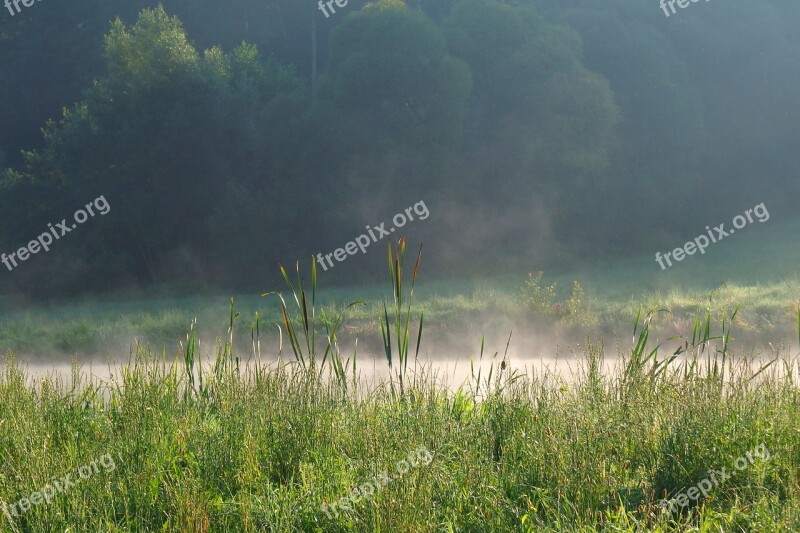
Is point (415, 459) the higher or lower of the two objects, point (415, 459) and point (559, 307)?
the lower

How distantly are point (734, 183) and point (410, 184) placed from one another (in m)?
13.4

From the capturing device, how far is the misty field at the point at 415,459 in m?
4.33

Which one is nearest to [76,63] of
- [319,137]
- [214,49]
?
[214,49]

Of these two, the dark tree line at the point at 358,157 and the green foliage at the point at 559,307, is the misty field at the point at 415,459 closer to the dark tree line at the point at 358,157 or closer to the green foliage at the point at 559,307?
the green foliage at the point at 559,307

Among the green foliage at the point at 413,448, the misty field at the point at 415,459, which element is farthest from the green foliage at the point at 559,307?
the green foliage at the point at 413,448

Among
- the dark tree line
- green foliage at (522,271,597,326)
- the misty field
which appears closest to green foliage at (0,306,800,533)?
the misty field

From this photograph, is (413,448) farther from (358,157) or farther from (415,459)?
(358,157)

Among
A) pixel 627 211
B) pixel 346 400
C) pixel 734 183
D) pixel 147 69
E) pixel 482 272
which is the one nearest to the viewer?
pixel 346 400

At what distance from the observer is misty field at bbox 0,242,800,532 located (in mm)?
4328

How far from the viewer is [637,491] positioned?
181 inches

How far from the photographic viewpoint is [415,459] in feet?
15.7

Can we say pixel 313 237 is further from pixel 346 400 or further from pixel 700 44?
pixel 346 400

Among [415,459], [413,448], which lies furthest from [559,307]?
[415,459]

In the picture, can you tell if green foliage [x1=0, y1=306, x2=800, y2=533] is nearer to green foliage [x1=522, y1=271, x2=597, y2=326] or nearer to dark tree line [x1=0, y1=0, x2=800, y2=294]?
green foliage [x1=522, y1=271, x2=597, y2=326]
